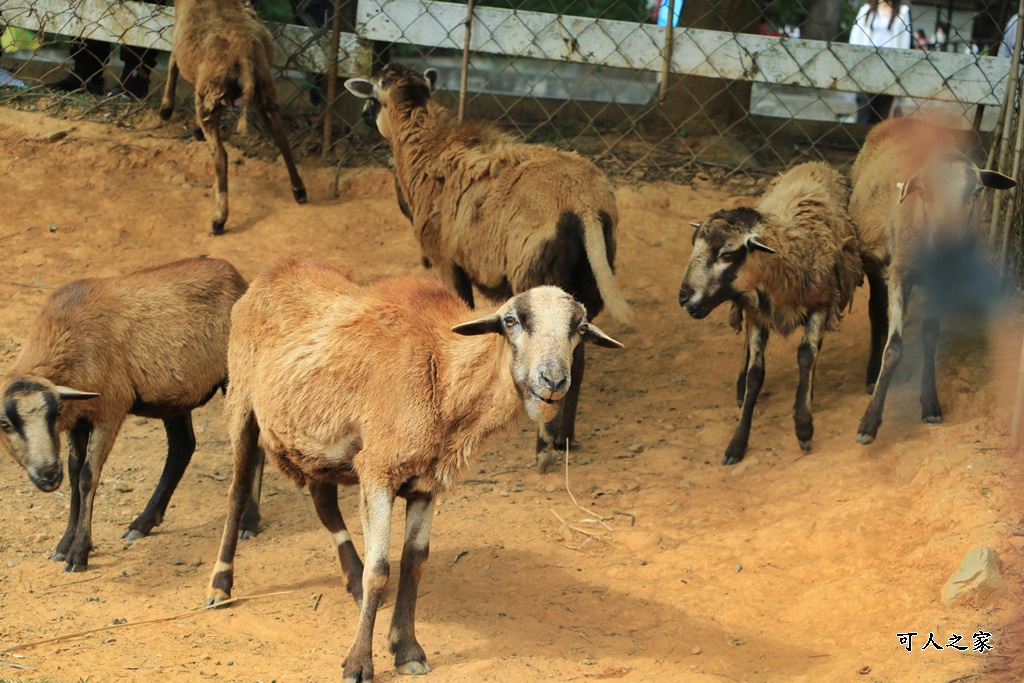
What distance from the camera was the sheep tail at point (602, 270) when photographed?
7195mm

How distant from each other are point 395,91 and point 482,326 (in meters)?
4.58

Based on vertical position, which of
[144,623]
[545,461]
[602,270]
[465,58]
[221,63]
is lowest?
[144,623]

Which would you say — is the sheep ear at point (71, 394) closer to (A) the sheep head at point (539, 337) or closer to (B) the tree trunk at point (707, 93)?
(A) the sheep head at point (539, 337)

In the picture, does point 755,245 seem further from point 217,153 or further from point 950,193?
point 217,153

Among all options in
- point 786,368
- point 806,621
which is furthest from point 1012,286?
point 806,621

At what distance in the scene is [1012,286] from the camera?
8344 millimetres

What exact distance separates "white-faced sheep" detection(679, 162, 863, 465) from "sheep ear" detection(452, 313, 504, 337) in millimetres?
3023

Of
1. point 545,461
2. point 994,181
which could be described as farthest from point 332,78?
point 994,181

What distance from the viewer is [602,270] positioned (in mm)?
7281

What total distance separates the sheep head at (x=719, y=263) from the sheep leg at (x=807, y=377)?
1.84ft

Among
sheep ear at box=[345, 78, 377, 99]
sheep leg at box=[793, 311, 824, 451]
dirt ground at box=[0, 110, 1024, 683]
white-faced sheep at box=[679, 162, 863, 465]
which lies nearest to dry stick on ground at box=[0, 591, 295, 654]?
dirt ground at box=[0, 110, 1024, 683]

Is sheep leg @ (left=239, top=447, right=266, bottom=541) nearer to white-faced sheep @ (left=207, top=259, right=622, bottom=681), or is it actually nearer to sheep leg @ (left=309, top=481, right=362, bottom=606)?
white-faced sheep @ (left=207, top=259, right=622, bottom=681)

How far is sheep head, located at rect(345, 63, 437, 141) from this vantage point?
873 centimetres

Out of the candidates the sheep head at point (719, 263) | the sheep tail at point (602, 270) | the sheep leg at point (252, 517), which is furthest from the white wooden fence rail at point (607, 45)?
the sheep leg at point (252, 517)
